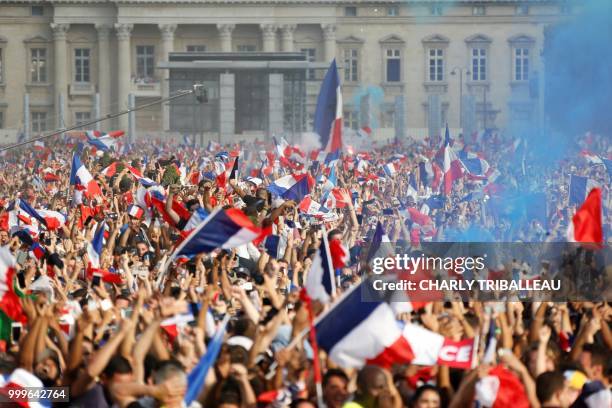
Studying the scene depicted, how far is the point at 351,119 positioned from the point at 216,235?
3043 inches

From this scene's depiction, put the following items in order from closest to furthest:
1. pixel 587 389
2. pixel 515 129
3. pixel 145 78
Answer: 1. pixel 587 389
2. pixel 515 129
3. pixel 145 78

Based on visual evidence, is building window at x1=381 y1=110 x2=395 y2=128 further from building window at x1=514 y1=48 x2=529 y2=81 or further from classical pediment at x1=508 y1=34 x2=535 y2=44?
classical pediment at x1=508 y1=34 x2=535 y2=44

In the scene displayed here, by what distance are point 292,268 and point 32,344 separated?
6110 mm

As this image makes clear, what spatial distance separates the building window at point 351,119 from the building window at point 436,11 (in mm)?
6233

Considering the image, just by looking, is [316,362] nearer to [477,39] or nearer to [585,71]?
[585,71]

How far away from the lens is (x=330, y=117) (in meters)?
28.5

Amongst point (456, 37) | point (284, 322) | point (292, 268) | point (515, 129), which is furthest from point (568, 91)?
point (456, 37)

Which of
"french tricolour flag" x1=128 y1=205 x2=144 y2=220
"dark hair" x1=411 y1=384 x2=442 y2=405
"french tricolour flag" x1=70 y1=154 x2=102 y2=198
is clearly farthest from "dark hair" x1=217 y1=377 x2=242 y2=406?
"french tricolour flag" x1=70 y1=154 x2=102 y2=198

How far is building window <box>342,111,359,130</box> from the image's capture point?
89.9 metres

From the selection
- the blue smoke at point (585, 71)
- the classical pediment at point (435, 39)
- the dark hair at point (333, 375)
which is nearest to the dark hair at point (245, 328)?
the dark hair at point (333, 375)

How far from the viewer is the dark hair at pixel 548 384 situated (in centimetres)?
1049

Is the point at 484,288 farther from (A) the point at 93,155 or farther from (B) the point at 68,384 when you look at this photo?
(A) the point at 93,155

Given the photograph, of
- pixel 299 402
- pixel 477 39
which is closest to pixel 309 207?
pixel 299 402

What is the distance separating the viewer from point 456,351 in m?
11.2
